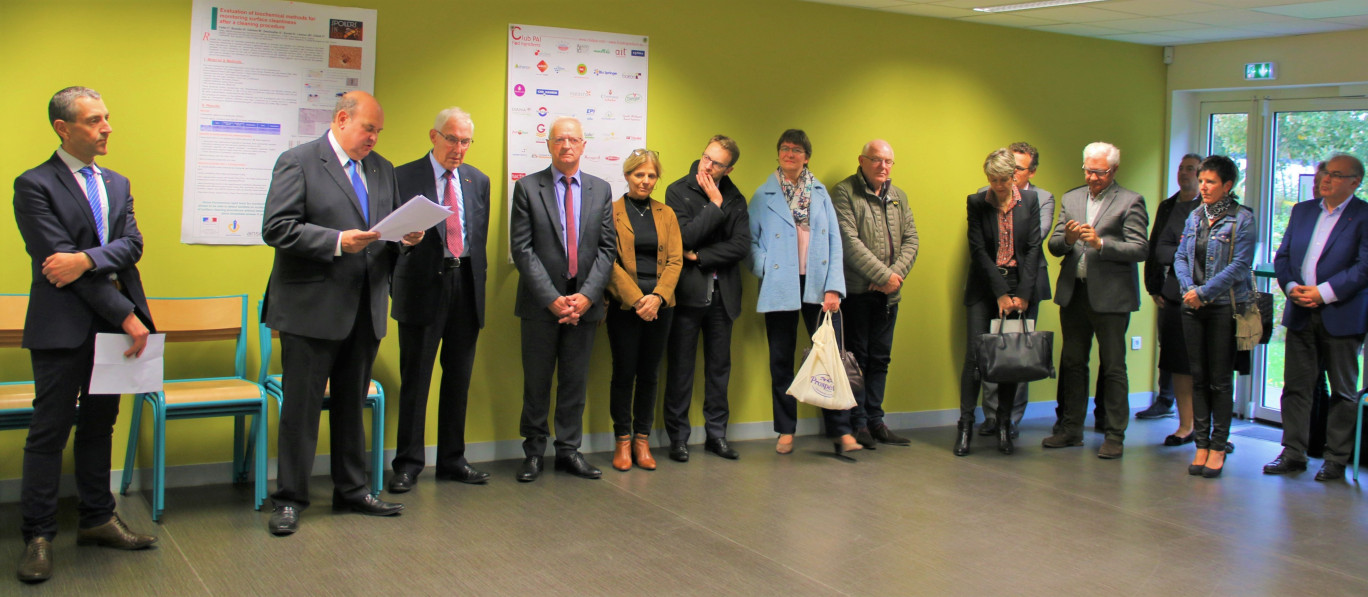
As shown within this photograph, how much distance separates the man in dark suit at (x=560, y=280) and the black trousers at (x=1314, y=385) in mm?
3705

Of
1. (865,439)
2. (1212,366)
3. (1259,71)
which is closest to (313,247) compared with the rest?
(865,439)

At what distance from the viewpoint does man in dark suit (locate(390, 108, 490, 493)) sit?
180 inches

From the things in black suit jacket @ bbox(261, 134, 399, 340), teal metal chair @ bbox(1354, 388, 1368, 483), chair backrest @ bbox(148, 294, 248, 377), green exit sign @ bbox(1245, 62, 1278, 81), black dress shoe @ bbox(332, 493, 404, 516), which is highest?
green exit sign @ bbox(1245, 62, 1278, 81)

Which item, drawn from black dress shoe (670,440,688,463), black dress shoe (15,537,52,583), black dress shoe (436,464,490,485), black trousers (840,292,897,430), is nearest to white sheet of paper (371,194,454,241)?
black dress shoe (436,464,490,485)

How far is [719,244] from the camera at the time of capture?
213 inches

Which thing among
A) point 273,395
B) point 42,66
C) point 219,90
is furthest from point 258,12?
point 273,395

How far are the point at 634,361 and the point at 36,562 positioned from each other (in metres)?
2.74

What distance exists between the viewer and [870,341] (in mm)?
6109

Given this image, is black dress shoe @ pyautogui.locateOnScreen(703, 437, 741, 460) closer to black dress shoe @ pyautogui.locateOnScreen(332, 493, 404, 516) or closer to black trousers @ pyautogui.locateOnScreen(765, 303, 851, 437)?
black trousers @ pyautogui.locateOnScreen(765, 303, 851, 437)

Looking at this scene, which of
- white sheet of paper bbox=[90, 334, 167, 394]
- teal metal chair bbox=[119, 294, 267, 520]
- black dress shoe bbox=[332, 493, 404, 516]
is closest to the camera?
white sheet of paper bbox=[90, 334, 167, 394]

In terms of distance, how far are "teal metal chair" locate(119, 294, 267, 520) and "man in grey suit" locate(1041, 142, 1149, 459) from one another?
4307mm

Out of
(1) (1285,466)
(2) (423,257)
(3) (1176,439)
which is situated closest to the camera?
(2) (423,257)

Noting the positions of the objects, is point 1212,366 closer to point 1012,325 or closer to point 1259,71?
point 1012,325

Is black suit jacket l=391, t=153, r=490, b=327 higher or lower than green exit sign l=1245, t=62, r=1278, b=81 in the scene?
lower
